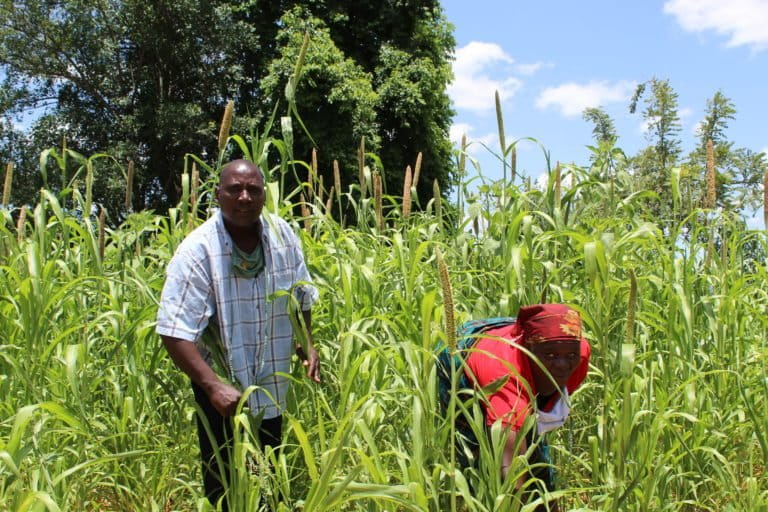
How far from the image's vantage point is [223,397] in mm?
1759

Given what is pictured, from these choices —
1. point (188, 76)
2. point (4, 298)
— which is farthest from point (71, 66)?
point (4, 298)

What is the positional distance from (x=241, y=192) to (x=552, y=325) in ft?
3.06

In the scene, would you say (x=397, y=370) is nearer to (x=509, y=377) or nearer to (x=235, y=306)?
(x=509, y=377)

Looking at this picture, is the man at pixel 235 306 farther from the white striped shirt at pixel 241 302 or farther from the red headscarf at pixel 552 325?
the red headscarf at pixel 552 325

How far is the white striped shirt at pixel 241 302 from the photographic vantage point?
1868 mm

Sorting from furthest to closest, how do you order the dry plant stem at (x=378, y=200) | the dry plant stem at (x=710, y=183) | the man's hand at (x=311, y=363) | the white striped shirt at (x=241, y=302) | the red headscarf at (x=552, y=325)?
the dry plant stem at (x=378, y=200), the dry plant stem at (x=710, y=183), the man's hand at (x=311, y=363), the white striped shirt at (x=241, y=302), the red headscarf at (x=552, y=325)

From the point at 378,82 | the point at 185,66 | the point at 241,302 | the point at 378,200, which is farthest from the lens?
the point at 185,66

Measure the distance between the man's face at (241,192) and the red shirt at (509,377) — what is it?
2.46ft

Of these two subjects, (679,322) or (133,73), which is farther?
(133,73)

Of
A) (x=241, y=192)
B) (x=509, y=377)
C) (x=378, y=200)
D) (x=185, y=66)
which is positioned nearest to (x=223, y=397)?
(x=241, y=192)

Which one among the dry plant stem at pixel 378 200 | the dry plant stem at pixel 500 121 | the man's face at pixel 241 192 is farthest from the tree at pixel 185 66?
the man's face at pixel 241 192

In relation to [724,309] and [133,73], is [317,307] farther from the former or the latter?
[133,73]

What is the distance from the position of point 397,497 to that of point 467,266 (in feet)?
4.66

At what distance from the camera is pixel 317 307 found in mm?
2533
